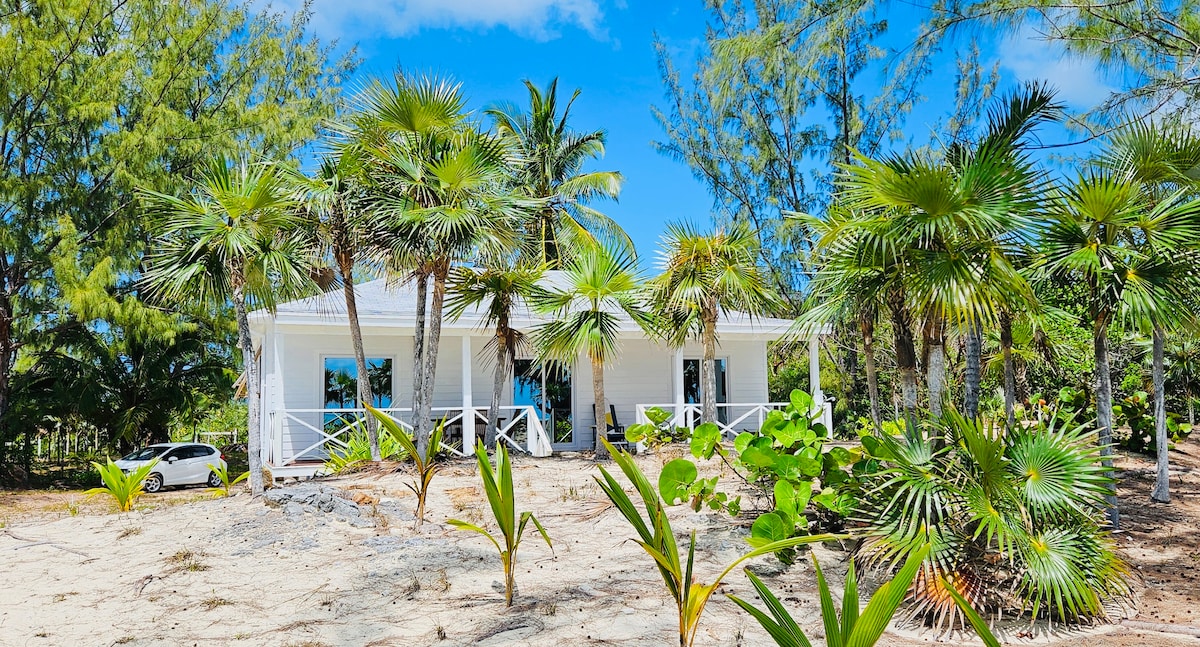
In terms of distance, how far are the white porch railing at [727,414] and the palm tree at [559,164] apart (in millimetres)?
7664

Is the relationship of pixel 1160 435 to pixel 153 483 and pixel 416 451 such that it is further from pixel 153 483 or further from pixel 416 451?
pixel 153 483

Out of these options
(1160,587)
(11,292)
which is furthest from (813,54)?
(11,292)

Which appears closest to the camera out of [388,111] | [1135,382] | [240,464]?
[388,111]

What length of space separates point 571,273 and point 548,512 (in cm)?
417

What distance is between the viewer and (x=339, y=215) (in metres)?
11.1

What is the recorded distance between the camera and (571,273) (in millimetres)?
11531

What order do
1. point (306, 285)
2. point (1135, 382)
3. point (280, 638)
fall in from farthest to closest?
point (1135, 382)
point (306, 285)
point (280, 638)

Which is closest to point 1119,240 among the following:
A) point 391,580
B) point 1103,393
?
→ point 1103,393

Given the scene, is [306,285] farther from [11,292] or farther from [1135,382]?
[1135,382]

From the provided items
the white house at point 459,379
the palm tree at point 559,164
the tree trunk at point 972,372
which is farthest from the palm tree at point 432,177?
the palm tree at point 559,164

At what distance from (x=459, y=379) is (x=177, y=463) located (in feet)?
20.3

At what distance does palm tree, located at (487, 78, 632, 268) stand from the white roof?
7.52 meters

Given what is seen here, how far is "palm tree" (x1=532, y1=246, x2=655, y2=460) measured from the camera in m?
11.3

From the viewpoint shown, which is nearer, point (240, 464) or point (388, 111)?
point (388, 111)
